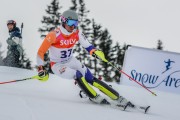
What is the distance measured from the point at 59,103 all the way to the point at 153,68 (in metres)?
5.82

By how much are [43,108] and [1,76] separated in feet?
14.2

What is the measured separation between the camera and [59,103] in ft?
20.9

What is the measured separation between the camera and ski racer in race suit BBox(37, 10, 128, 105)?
7.19 m

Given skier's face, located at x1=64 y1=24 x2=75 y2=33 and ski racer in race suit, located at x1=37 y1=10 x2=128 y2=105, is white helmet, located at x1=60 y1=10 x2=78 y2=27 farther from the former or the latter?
skier's face, located at x1=64 y1=24 x2=75 y2=33

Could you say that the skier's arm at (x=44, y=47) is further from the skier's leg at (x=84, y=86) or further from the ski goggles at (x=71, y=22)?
the skier's leg at (x=84, y=86)

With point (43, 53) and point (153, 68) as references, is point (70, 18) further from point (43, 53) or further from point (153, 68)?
point (153, 68)

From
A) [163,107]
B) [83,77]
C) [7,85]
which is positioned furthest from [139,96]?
[7,85]

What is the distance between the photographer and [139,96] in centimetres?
916

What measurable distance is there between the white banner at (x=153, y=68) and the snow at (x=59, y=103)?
162 centimetres

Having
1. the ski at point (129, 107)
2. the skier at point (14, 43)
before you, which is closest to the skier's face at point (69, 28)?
the ski at point (129, 107)

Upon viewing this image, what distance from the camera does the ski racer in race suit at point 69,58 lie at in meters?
7.19

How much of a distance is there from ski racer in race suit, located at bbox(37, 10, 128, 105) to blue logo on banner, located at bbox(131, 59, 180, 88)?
13.3ft

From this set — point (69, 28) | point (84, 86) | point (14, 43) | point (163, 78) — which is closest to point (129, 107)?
point (84, 86)

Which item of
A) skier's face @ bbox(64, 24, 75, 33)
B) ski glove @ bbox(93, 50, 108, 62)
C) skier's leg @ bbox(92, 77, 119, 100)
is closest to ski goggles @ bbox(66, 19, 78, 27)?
skier's face @ bbox(64, 24, 75, 33)
